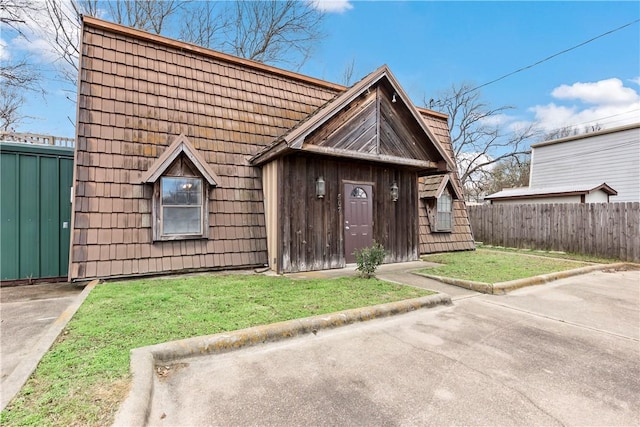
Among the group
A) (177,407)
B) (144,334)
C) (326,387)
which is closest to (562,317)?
(326,387)

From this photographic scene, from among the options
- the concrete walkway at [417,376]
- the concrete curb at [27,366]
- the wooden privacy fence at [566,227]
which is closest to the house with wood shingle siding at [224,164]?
the concrete curb at [27,366]

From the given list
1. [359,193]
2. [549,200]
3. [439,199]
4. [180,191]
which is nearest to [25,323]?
[180,191]

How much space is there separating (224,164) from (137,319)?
4.45 meters

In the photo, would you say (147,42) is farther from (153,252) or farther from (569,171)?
(569,171)

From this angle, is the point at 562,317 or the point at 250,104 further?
the point at 250,104

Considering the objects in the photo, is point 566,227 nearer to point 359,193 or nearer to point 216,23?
point 359,193

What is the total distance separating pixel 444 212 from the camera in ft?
36.2

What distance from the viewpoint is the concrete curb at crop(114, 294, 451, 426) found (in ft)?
6.83

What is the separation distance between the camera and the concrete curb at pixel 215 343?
6.83ft

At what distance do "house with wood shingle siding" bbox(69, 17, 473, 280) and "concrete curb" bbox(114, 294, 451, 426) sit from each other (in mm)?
3062

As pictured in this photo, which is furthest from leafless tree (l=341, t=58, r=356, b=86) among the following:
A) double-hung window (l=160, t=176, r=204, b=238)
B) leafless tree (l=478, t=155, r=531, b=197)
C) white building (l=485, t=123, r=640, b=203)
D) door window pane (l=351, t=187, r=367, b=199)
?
leafless tree (l=478, t=155, r=531, b=197)

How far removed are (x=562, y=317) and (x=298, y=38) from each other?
59.8 ft

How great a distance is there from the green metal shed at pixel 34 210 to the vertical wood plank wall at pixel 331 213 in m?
4.82

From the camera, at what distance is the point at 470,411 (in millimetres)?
2297
